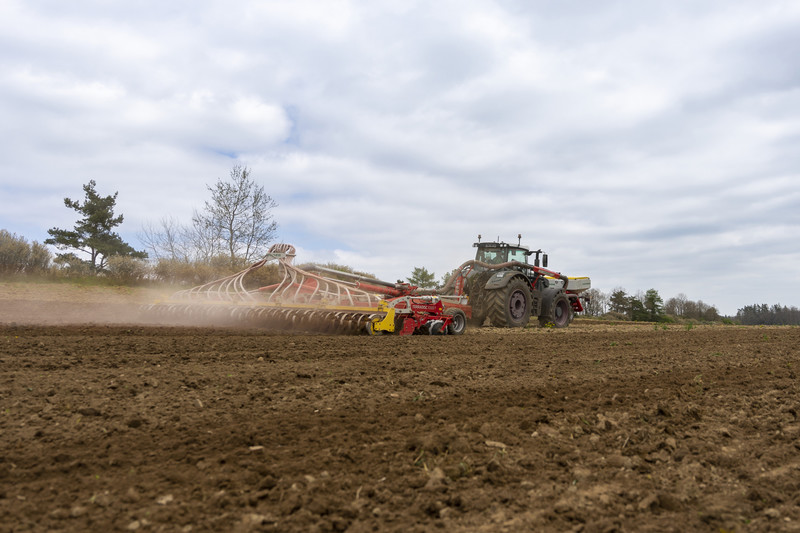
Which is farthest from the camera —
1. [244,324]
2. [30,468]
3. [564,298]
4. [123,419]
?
[564,298]

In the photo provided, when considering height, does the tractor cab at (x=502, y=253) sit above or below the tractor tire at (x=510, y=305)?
above

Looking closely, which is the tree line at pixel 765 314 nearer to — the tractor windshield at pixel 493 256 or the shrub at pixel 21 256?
the tractor windshield at pixel 493 256

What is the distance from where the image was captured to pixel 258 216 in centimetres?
2220

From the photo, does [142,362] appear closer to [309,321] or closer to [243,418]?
[243,418]

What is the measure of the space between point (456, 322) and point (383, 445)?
25.3 feet

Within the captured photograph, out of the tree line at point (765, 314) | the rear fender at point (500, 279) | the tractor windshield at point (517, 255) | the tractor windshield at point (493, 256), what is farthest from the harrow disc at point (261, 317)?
the tree line at point (765, 314)

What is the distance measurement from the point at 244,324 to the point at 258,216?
12.3 m

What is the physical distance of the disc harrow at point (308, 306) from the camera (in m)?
9.52

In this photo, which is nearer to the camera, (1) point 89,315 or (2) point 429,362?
(2) point 429,362

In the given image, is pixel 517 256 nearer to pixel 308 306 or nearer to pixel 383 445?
pixel 308 306

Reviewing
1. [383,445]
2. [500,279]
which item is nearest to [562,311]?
[500,279]

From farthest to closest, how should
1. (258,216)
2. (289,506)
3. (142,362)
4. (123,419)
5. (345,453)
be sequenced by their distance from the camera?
(258,216)
(142,362)
(123,419)
(345,453)
(289,506)

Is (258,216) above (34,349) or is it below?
above

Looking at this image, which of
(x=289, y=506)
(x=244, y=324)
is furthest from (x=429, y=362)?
(x=244, y=324)
